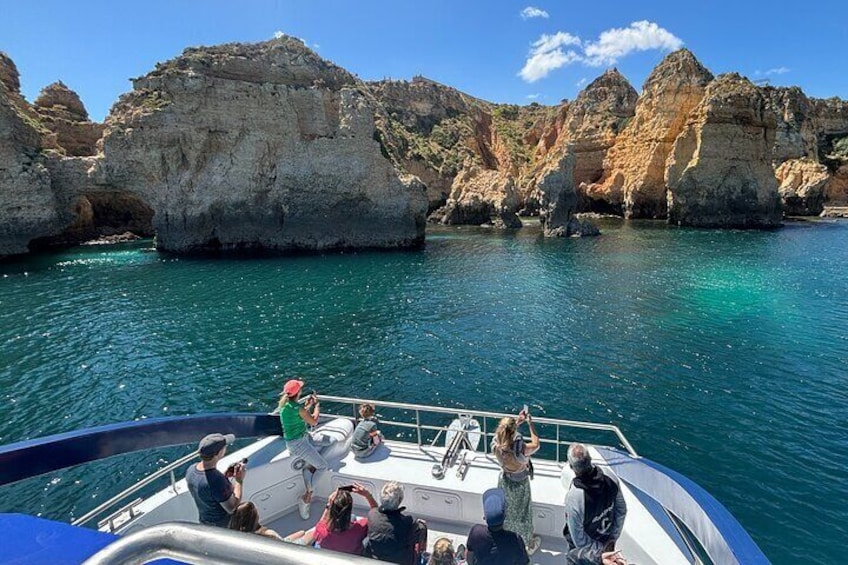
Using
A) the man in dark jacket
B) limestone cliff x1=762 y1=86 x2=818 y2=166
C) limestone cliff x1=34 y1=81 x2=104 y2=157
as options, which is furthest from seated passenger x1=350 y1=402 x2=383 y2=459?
limestone cliff x1=762 y1=86 x2=818 y2=166

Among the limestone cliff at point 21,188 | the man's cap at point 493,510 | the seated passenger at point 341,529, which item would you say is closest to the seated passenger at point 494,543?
the man's cap at point 493,510

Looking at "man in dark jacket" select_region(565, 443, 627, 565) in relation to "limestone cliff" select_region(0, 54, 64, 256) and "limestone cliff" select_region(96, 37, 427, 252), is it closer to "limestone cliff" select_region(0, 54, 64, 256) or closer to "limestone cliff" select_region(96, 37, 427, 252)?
"limestone cliff" select_region(96, 37, 427, 252)

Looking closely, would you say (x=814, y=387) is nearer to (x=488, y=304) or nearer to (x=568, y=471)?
(x=568, y=471)

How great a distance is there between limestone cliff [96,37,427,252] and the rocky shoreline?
0.15m

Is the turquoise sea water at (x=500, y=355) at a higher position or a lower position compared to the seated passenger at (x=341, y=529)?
lower

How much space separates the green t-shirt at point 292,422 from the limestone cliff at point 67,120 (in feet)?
226

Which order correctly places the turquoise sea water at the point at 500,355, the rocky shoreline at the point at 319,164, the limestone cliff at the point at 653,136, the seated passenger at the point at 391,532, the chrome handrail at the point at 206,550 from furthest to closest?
the limestone cliff at the point at 653,136 < the rocky shoreline at the point at 319,164 < the turquoise sea water at the point at 500,355 < the seated passenger at the point at 391,532 < the chrome handrail at the point at 206,550

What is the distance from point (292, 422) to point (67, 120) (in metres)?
74.8

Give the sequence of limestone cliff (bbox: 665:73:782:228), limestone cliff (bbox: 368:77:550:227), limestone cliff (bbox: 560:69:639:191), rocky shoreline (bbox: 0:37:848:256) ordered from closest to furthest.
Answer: rocky shoreline (bbox: 0:37:848:256)
limestone cliff (bbox: 665:73:782:228)
limestone cliff (bbox: 368:77:550:227)
limestone cliff (bbox: 560:69:639:191)

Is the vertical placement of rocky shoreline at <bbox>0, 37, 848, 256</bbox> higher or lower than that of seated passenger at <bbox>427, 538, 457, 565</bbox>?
higher

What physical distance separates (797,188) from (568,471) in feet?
309

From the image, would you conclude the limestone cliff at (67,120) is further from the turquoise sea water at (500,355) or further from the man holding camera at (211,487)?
the man holding camera at (211,487)

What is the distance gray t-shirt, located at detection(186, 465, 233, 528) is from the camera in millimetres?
5066

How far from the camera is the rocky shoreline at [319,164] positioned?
43156 millimetres
